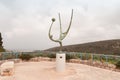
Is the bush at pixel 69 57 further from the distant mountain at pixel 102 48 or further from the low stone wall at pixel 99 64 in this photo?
the distant mountain at pixel 102 48

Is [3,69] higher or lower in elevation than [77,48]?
lower

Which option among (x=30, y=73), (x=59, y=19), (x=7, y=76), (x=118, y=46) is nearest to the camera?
(x=7, y=76)

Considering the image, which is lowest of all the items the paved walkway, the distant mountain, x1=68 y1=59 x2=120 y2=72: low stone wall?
the paved walkway

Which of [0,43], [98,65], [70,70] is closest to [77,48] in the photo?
[0,43]

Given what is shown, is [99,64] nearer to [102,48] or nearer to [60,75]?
[60,75]

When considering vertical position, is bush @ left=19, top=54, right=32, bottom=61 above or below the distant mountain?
below

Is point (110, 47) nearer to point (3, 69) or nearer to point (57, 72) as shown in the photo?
point (57, 72)

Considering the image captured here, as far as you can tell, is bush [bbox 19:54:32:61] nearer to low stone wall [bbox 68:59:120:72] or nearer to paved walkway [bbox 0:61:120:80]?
low stone wall [bbox 68:59:120:72]

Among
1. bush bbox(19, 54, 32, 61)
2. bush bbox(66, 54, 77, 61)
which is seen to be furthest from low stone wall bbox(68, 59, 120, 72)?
bush bbox(19, 54, 32, 61)

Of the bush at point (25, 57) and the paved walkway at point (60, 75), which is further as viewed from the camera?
the bush at point (25, 57)

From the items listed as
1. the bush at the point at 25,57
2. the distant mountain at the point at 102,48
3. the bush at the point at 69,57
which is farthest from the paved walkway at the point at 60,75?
the distant mountain at the point at 102,48

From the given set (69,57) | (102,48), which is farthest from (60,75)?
(102,48)

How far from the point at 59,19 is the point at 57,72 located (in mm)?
4626

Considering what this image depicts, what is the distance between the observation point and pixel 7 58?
22594 mm
